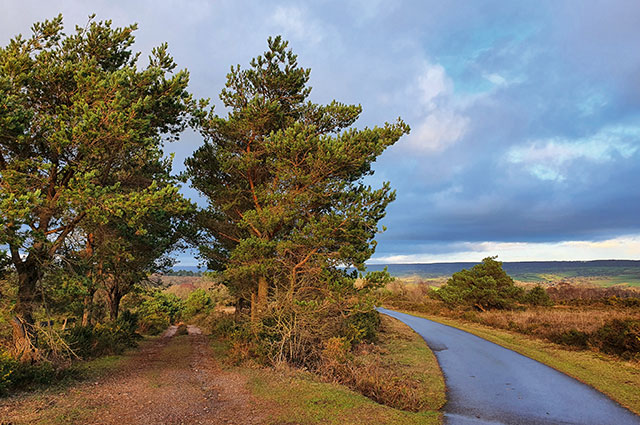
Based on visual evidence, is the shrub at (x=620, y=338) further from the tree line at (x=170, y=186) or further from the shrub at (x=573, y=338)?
the tree line at (x=170, y=186)

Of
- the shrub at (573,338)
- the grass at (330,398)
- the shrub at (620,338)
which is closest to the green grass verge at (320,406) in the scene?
the grass at (330,398)

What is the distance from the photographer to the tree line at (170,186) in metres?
8.89

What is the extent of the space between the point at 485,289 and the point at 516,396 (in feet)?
84.7

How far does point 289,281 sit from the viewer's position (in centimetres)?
1355

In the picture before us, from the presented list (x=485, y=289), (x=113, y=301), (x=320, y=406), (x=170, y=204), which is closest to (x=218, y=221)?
(x=170, y=204)

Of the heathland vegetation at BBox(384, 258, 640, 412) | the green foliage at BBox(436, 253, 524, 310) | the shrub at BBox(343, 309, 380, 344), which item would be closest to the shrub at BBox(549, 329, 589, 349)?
the heathland vegetation at BBox(384, 258, 640, 412)

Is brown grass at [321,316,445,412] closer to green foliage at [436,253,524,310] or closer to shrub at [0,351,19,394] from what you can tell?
shrub at [0,351,19,394]

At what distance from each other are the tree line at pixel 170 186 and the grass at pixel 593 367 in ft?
24.6

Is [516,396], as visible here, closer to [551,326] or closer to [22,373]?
[22,373]

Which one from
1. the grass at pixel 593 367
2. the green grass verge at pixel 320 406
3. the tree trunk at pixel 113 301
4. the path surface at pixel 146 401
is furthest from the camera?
the tree trunk at pixel 113 301

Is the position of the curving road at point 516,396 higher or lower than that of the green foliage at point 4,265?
lower

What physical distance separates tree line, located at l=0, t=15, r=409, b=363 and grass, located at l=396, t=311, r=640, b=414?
24.6ft

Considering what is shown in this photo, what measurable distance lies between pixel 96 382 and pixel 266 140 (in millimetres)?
9645

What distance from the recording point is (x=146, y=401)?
7.99 metres
